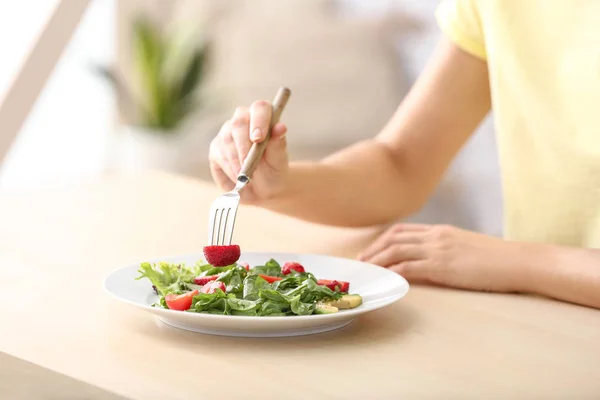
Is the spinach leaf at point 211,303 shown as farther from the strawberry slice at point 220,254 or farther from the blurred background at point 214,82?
the blurred background at point 214,82

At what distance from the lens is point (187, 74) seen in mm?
3752

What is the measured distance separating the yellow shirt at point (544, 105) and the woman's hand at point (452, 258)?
267 millimetres

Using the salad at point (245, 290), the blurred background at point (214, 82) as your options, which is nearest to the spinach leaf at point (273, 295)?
the salad at point (245, 290)

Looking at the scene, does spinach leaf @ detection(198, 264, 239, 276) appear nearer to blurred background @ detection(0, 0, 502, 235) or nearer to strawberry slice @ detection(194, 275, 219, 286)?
strawberry slice @ detection(194, 275, 219, 286)

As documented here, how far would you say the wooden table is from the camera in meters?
0.77

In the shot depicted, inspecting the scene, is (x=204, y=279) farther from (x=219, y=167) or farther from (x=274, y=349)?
(x=219, y=167)

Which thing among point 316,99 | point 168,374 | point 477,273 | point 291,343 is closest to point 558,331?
point 477,273

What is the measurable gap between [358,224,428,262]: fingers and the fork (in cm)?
19

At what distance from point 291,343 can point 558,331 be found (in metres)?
0.29

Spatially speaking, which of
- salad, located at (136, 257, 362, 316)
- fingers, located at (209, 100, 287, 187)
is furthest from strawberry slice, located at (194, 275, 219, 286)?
fingers, located at (209, 100, 287, 187)

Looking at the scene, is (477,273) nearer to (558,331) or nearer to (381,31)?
(558,331)

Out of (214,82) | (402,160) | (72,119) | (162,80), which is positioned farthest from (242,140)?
(72,119)

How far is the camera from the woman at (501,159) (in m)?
1.11

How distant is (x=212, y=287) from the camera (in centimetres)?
91
